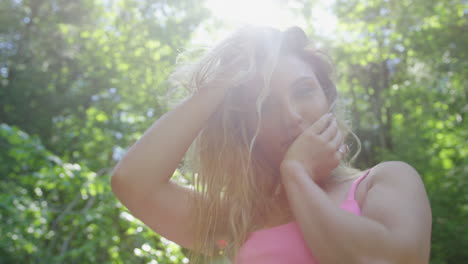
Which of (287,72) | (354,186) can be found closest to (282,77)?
(287,72)

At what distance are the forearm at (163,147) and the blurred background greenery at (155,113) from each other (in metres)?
1.13

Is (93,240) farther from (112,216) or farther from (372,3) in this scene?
(372,3)

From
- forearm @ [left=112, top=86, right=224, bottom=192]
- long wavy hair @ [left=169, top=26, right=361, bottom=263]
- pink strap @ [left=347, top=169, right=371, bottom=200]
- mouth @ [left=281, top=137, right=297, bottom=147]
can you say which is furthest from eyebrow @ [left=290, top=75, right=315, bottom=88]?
pink strap @ [left=347, top=169, right=371, bottom=200]

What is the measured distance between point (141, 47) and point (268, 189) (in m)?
5.06

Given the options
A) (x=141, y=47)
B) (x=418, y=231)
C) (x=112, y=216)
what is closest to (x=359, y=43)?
(x=141, y=47)

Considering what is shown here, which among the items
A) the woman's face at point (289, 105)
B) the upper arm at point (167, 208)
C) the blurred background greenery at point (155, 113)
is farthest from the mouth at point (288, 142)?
the blurred background greenery at point (155, 113)

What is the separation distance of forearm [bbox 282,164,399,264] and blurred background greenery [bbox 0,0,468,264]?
1540 millimetres

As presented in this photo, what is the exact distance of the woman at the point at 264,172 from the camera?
45.3 inches

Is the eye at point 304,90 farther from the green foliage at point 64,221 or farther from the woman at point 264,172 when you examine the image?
the green foliage at point 64,221

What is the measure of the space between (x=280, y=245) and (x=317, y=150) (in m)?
0.36

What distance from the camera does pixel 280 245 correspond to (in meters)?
1.40

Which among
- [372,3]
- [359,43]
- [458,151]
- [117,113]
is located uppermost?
[372,3]

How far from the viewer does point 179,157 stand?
1.49 metres

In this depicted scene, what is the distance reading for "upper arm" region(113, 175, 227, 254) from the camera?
1473 millimetres
